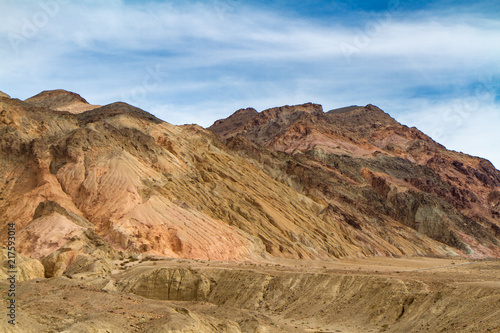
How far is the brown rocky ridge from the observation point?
32.1m

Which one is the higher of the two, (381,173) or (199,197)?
(381,173)

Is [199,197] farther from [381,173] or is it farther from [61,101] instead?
[61,101]

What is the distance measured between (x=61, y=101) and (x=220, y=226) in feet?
270

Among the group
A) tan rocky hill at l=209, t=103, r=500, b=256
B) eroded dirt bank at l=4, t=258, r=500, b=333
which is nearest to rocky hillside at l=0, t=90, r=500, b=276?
tan rocky hill at l=209, t=103, r=500, b=256

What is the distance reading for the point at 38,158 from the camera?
212 ft

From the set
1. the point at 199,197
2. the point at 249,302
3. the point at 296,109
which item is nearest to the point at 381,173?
the point at 296,109

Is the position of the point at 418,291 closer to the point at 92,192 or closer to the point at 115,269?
the point at 115,269

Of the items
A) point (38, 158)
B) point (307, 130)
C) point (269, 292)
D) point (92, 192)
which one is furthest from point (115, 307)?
point (307, 130)

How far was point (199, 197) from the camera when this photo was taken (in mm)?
67625

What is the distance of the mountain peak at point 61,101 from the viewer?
12738 cm

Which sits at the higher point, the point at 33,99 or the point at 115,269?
the point at 33,99

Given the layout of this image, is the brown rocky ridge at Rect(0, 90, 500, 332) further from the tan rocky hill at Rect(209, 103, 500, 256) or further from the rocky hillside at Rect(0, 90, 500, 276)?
the tan rocky hill at Rect(209, 103, 500, 256)

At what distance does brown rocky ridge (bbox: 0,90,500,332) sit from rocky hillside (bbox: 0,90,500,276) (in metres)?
0.22

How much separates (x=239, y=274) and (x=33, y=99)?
361 ft
